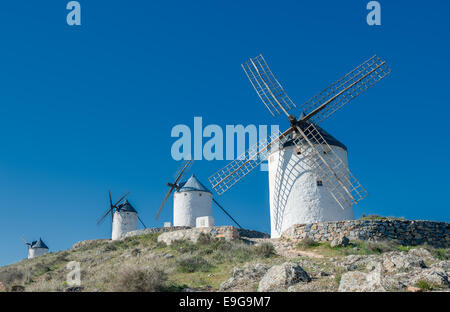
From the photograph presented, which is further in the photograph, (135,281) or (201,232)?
(201,232)

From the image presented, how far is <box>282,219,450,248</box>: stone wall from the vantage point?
15180mm

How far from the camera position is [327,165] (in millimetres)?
17672

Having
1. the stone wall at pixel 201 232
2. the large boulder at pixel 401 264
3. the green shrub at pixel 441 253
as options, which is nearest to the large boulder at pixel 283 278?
the large boulder at pixel 401 264

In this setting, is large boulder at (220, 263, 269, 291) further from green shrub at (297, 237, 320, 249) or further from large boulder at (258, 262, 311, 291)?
green shrub at (297, 237, 320, 249)

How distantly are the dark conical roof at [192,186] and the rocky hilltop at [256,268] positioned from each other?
390 inches

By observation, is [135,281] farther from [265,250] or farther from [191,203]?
[191,203]

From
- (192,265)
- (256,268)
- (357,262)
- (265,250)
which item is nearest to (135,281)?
(256,268)

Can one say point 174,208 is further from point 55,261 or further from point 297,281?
→ point 297,281

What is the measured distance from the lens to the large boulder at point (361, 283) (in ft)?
23.0

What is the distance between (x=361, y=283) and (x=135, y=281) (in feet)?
13.5

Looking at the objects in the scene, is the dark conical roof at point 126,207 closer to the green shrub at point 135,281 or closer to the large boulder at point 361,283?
the green shrub at point 135,281

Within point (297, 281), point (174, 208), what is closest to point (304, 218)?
point (297, 281)

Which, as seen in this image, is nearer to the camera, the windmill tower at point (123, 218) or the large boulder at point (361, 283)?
the large boulder at point (361, 283)

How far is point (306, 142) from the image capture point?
1842cm
